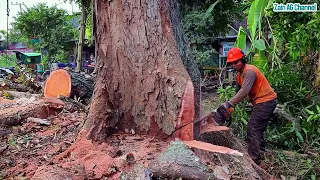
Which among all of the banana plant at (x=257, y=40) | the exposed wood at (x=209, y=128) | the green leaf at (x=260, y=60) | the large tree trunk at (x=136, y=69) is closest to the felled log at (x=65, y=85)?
the banana plant at (x=257, y=40)

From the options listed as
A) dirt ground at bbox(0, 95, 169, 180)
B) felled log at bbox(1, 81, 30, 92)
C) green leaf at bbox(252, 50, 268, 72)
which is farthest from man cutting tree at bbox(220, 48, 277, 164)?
felled log at bbox(1, 81, 30, 92)

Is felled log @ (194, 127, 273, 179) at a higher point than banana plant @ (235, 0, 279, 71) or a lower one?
lower

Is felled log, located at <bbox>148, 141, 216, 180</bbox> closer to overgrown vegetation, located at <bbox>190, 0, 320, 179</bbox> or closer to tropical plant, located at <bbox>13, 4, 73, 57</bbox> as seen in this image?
overgrown vegetation, located at <bbox>190, 0, 320, 179</bbox>

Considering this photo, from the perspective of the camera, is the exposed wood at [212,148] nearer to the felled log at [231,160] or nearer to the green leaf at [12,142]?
the felled log at [231,160]

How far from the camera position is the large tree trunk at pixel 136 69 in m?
3.34

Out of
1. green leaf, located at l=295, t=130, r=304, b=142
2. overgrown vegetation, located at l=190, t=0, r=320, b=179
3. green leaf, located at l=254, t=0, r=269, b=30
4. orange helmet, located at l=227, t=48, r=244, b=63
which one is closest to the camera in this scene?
overgrown vegetation, located at l=190, t=0, r=320, b=179

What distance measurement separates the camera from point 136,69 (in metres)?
3.47

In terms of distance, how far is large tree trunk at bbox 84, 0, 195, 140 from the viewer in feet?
10.9

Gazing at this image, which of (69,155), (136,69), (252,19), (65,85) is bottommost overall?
(69,155)

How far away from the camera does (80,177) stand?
2.75 metres

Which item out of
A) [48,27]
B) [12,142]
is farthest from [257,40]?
[48,27]

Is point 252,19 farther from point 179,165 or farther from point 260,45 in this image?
point 179,165

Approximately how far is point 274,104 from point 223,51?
1223 cm

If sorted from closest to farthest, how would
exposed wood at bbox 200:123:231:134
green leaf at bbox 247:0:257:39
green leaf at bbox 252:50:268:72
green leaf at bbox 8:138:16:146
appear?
exposed wood at bbox 200:123:231:134 < green leaf at bbox 8:138:16:146 < green leaf at bbox 247:0:257:39 < green leaf at bbox 252:50:268:72
